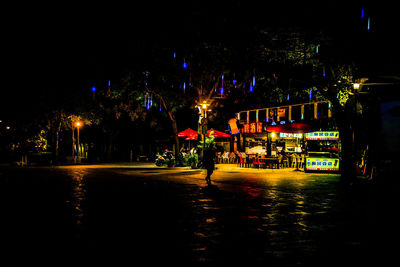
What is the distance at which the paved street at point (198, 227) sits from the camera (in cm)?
611

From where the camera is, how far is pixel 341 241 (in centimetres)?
705

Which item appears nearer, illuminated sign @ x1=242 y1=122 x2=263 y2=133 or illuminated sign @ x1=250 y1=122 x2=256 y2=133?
illuminated sign @ x1=242 y1=122 x2=263 y2=133

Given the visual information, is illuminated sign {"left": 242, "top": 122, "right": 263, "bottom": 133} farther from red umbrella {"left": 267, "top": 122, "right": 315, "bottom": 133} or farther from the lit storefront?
red umbrella {"left": 267, "top": 122, "right": 315, "bottom": 133}

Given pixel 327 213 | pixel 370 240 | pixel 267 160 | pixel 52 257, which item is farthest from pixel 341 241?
pixel 267 160

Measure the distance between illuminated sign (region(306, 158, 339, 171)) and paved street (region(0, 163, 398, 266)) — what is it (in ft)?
25.0

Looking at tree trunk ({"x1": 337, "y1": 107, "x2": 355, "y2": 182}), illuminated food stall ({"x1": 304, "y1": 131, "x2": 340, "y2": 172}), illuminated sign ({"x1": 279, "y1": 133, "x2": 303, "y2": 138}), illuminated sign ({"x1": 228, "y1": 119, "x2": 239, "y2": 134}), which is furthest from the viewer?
illuminated sign ({"x1": 228, "y1": 119, "x2": 239, "y2": 134})

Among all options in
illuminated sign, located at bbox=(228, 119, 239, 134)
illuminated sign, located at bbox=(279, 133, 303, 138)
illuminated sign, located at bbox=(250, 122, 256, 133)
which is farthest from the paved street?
illuminated sign, located at bbox=(228, 119, 239, 134)

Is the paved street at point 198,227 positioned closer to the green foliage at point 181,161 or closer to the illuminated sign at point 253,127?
the green foliage at point 181,161

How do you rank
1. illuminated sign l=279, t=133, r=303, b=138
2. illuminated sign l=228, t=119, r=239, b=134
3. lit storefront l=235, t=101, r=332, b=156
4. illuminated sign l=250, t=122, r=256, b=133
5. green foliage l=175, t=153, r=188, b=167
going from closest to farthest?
lit storefront l=235, t=101, r=332, b=156
illuminated sign l=279, t=133, r=303, b=138
green foliage l=175, t=153, r=188, b=167
illuminated sign l=250, t=122, r=256, b=133
illuminated sign l=228, t=119, r=239, b=134

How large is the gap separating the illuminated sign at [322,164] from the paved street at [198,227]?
7624mm

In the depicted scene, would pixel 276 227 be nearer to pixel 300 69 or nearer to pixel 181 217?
pixel 181 217

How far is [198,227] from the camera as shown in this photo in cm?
827

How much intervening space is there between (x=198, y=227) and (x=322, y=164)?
15.7 meters

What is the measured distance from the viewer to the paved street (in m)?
6.11
